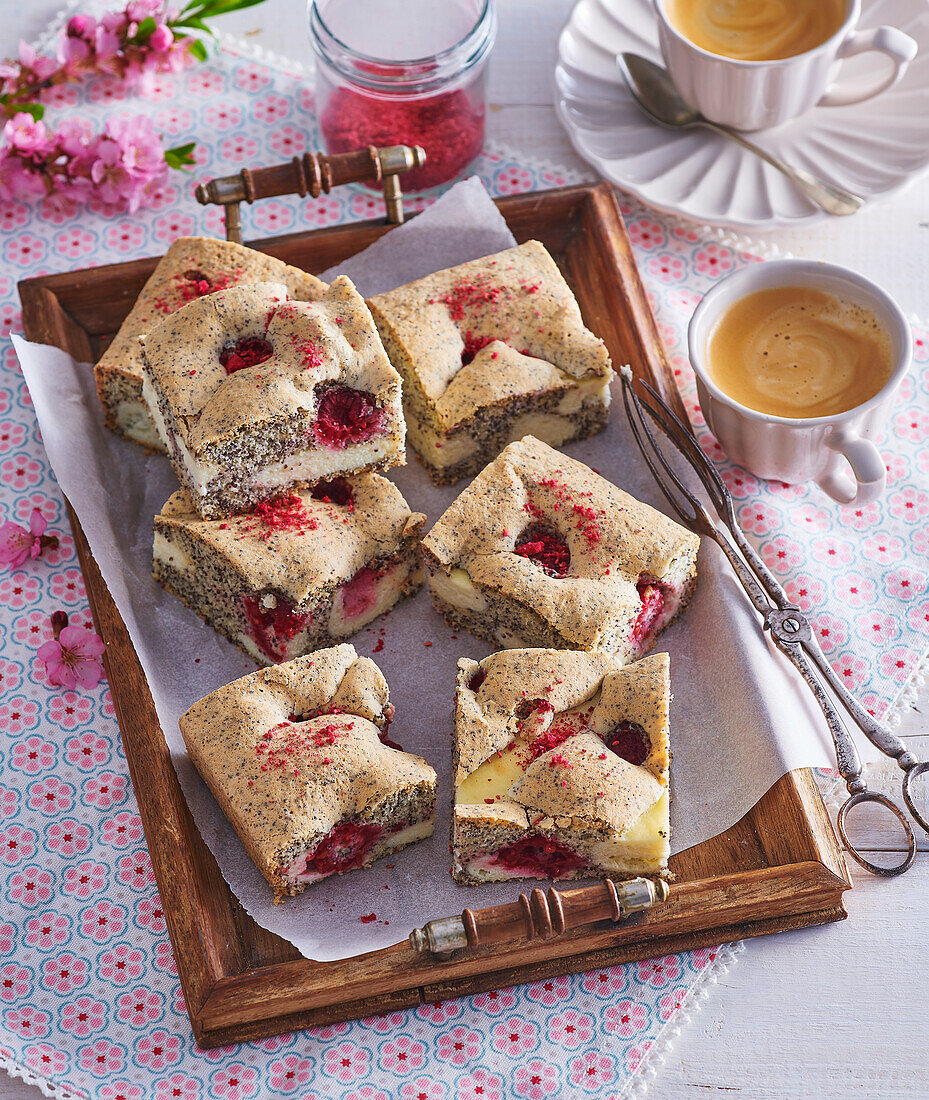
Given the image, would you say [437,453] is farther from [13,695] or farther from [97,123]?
[97,123]

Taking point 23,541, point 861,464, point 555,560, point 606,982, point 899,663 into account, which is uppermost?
point 861,464

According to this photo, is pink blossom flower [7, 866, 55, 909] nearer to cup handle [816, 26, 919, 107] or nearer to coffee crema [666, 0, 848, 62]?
coffee crema [666, 0, 848, 62]

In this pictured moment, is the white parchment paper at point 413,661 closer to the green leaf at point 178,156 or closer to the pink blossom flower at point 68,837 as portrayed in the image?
the pink blossom flower at point 68,837

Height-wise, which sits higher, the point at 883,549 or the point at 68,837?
the point at 883,549

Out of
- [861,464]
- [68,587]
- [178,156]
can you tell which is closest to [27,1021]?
[68,587]

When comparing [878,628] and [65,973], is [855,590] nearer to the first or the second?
[878,628]

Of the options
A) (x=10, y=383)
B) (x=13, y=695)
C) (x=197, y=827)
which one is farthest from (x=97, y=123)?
(x=197, y=827)
